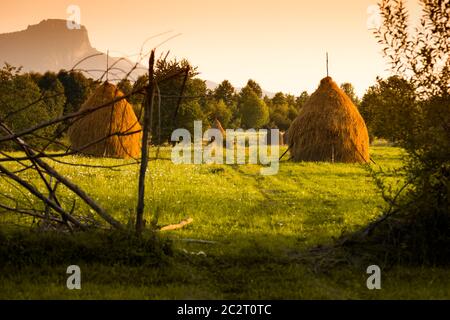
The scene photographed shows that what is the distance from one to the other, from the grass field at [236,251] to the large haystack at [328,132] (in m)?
11.9

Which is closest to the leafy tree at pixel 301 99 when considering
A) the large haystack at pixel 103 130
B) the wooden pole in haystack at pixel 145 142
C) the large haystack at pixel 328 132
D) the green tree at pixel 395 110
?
the large haystack at pixel 328 132

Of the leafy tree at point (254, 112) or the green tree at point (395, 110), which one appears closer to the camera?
the green tree at point (395, 110)

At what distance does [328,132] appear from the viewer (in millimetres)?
31625

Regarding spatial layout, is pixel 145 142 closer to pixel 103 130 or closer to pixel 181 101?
pixel 103 130

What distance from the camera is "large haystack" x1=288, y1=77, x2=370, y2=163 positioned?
31.6 metres

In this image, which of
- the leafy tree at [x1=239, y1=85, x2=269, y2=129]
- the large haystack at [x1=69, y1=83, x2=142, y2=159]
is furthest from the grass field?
the leafy tree at [x1=239, y1=85, x2=269, y2=129]

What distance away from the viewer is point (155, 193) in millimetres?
16422

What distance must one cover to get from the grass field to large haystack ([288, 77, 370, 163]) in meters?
11.9

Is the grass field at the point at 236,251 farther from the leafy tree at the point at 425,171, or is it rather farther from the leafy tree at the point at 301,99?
the leafy tree at the point at 301,99

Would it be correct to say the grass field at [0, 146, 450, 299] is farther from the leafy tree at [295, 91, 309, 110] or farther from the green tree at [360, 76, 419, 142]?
the leafy tree at [295, 91, 309, 110]

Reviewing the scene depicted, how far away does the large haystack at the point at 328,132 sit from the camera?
31.6m

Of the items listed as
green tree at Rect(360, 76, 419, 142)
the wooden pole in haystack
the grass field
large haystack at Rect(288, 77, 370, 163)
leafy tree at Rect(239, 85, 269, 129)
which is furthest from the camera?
leafy tree at Rect(239, 85, 269, 129)

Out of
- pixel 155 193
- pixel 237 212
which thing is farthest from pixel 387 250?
pixel 155 193

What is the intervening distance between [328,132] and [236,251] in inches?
925
